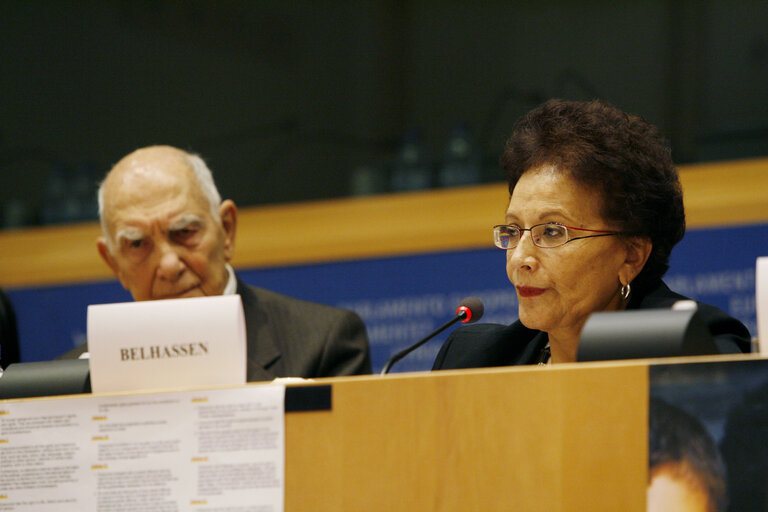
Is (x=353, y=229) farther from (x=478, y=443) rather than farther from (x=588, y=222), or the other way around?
(x=478, y=443)

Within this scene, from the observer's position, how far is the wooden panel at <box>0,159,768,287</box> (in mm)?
3598

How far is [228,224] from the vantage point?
3.18m

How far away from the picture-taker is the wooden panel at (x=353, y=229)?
3.60m

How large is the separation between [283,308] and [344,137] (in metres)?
1.77

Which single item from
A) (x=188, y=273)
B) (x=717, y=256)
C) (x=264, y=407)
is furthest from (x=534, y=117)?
(x=717, y=256)

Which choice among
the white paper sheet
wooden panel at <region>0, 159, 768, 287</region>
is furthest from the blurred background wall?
the white paper sheet

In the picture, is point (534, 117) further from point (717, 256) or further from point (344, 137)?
point (344, 137)

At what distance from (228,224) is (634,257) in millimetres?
1464

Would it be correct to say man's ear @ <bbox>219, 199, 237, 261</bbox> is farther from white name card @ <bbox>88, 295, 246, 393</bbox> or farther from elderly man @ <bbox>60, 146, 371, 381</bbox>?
white name card @ <bbox>88, 295, 246, 393</bbox>

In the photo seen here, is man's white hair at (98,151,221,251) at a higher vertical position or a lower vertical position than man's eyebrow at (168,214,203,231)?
higher

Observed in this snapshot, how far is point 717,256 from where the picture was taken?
3465 millimetres

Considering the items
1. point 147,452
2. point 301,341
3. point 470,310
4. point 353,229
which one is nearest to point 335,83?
point 353,229

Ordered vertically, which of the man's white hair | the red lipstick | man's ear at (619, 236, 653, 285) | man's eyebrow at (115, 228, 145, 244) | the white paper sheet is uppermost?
the man's white hair

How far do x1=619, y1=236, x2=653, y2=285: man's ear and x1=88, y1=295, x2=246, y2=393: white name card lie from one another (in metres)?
0.85
